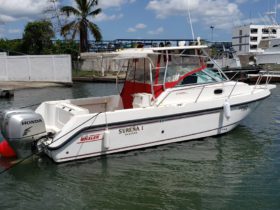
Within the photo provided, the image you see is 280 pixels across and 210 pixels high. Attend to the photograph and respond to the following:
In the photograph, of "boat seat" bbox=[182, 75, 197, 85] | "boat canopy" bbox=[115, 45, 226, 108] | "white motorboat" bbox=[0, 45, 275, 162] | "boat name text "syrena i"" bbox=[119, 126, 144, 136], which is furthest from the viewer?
"boat seat" bbox=[182, 75, 197, 85]

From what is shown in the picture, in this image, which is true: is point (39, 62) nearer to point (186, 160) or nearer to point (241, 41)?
point (186, 160)

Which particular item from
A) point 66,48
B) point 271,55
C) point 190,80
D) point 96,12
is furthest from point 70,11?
point 190,80

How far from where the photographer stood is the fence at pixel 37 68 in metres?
29.5

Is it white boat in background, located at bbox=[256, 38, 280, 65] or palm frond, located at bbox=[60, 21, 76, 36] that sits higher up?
palm frond, located at bbox=[60, 21, 76, 36]

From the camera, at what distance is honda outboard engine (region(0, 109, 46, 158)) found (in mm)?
7758

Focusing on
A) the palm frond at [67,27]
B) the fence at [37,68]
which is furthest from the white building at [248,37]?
the fence at [37,68]

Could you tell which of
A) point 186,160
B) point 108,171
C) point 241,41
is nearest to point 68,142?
point 108,171

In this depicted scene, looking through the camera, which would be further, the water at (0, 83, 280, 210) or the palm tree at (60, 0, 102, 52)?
the palm tree at (60, 0, 102, 52)

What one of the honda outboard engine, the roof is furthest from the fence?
the honda outboard engine

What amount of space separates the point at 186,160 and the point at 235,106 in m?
2.65

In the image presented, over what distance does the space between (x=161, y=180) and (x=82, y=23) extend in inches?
1223

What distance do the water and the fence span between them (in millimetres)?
21426

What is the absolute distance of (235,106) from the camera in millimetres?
10539

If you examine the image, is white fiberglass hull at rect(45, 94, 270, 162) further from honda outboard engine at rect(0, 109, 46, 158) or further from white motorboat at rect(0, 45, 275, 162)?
honda outboard engine at rect(0, 109, 46, 158)
